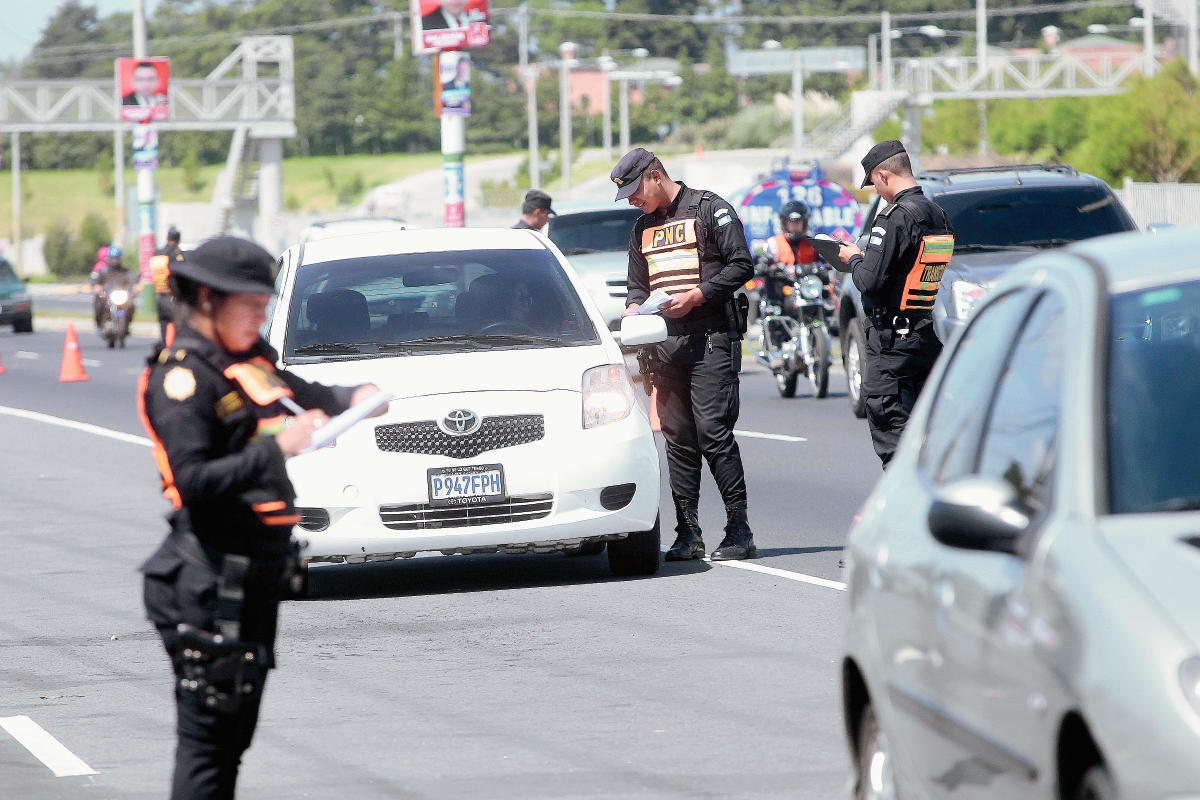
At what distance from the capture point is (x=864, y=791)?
4.83 m

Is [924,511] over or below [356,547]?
over

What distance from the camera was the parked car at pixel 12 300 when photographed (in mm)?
42906

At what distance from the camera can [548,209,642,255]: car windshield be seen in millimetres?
22688

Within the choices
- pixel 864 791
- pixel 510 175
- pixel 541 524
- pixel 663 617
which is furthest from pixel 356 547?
pixel 510 175

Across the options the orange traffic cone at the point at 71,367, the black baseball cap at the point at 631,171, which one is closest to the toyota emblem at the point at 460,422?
the black baseball cap at the point at 631,171

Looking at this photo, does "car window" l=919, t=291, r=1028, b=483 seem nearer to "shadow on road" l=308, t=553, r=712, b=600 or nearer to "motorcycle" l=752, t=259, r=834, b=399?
"shadow on road" l=308, t=553, r=712, b=600

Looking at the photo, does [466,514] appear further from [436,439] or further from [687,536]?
[687,536]

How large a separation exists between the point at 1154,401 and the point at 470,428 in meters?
5.50

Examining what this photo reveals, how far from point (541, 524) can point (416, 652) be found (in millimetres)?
1226

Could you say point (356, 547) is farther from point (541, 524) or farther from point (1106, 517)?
point (1106, 517)

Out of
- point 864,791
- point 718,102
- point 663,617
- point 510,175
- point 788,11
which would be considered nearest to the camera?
point 864,791

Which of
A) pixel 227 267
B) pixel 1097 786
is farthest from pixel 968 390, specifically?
pixel 227 267

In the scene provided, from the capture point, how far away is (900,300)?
966 cm

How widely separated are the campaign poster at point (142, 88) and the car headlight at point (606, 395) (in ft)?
103
